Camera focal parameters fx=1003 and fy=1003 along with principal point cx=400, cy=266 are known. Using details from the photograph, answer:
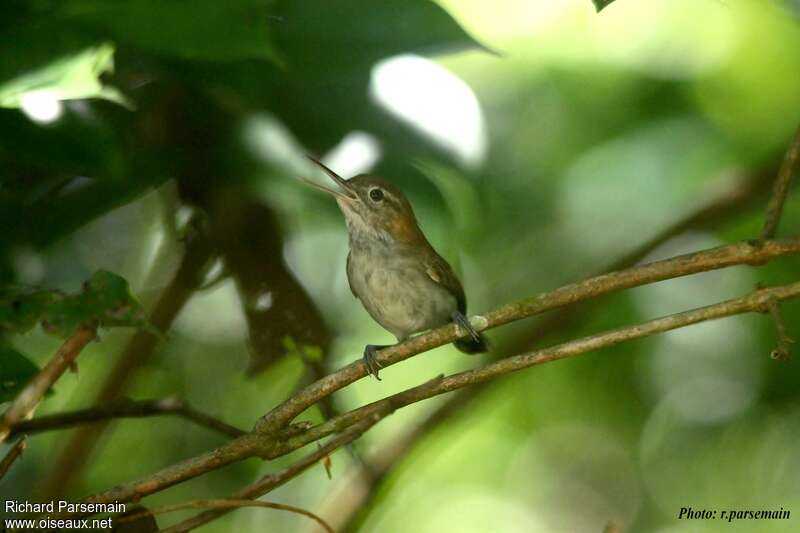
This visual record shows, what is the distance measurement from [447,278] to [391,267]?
0.25 m

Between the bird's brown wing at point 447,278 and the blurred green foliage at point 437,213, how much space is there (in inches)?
5.3

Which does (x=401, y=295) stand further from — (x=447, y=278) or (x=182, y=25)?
(x=182, y=25)

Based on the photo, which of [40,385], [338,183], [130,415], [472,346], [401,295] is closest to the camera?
[40,385]

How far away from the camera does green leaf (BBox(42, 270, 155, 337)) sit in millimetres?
2443

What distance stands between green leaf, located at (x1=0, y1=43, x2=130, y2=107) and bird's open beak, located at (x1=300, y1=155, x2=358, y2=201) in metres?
1.08

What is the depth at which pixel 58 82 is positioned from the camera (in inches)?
97.8

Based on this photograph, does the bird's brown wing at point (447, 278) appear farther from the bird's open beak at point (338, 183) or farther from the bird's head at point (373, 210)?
the bird's open beak at point (338, 183)

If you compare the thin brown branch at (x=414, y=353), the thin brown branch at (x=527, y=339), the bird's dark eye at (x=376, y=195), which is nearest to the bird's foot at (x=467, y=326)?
the thin brown branch at (x=414, y=353)

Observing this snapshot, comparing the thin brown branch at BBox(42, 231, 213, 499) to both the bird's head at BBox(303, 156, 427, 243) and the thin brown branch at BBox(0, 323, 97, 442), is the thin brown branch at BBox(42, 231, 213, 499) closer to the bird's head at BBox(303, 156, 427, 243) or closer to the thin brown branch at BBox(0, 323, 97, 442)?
the bird's head at BBox(303, 156, 427, 243)

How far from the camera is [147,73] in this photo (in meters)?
3.23

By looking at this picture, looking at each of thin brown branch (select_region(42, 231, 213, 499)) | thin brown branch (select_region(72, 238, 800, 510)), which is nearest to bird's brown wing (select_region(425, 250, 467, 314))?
thin brown branch (select_region(42, 231, 213, 499))

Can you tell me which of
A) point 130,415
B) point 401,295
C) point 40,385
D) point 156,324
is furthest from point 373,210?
point 40,385

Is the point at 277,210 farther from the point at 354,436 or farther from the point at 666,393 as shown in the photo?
the point at 666,393

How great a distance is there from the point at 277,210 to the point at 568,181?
1.46 meters
